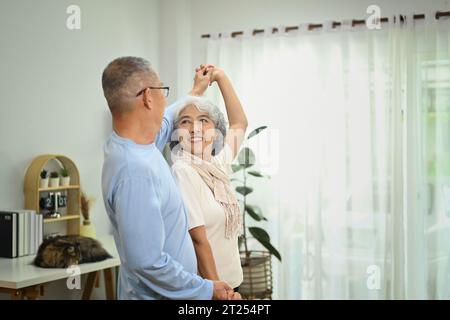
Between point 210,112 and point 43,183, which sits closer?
point 210,112

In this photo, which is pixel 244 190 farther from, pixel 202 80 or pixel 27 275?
pixel 202 80

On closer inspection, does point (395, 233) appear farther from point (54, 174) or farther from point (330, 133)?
point (54, 174)

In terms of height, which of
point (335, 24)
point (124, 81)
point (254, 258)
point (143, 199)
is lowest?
point (254, 258)

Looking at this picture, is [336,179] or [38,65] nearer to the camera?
[38,65]

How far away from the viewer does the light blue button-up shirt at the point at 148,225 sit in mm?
1222

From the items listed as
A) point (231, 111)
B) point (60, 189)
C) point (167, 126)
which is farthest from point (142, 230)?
point (60, 189)

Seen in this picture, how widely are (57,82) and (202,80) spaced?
214 cm

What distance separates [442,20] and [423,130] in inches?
26.7

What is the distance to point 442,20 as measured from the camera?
11.8 ft

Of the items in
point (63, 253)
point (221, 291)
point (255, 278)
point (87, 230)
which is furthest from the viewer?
point (255, 278)

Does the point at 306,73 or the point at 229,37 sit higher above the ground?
the point at 229,37

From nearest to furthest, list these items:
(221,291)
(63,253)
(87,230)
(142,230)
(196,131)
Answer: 1. (142,230)
2. (221,291)
3. (196,131)
4. (63,253)
5. (87,230)

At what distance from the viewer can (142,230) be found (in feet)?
3.99
